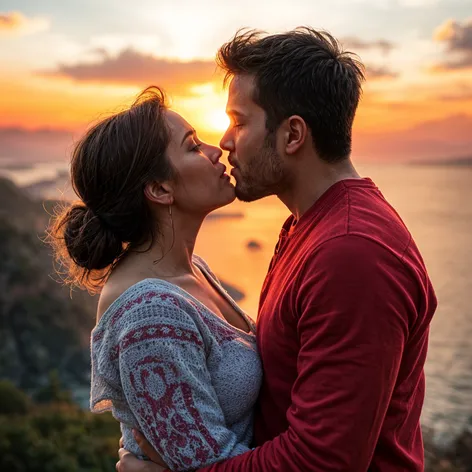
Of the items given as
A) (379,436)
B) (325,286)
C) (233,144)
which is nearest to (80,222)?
(233,144)

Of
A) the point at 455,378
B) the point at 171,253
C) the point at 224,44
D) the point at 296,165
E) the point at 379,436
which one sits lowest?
the point at 455,378

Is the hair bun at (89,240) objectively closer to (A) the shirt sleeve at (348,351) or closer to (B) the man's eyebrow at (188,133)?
(B) the man's eyebrow at (188,133)

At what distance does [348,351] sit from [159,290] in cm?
72

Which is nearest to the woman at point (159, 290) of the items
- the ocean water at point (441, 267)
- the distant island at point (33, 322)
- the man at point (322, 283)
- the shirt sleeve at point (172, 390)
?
the shirt sleeve at point (172, 390)

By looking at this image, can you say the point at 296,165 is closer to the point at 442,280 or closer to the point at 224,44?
the point at 224,44

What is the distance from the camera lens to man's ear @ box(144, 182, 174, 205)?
9.17 ft

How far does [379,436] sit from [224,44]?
1618 mm

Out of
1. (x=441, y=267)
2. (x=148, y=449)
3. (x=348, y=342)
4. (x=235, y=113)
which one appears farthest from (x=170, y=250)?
(x=441, y=267)

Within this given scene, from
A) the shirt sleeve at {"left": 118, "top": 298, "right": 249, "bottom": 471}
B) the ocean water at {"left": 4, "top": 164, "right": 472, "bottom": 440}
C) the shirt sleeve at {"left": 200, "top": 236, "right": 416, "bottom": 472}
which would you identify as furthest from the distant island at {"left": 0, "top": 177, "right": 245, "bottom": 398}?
the shirt sleeve at {"left": 200, "top": 236, "right": 416, "bottom": 472}

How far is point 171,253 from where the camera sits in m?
2.86

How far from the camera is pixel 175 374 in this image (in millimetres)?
2363

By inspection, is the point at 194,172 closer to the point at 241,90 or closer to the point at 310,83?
the point at 241,90

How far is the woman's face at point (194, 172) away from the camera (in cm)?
284

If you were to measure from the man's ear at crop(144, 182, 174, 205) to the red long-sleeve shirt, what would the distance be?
59 cm
